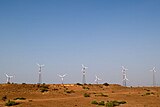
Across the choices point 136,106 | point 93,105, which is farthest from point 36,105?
point 136,106

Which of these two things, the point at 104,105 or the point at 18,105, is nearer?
the point at 18,105

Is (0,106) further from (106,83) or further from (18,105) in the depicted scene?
(106,83)

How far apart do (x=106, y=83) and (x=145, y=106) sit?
6875 cm

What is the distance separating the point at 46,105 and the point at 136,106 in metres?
12.6

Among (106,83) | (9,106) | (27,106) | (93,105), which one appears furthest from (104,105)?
(106,83)

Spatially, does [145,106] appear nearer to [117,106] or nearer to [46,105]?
[117,106]

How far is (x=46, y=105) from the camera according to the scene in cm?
3644

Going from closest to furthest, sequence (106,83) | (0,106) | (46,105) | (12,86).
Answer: (0,106) < (46,105) < (12,86) < (106,83)

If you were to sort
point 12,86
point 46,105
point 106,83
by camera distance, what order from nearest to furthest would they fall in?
1. point 46,105
2. point 12,86
3. point 106,83

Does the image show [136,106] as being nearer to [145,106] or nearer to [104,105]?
[145,106]

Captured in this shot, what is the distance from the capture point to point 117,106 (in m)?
36.9

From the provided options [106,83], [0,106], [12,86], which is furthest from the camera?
[106,83]

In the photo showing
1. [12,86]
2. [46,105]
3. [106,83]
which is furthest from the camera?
[106,83]

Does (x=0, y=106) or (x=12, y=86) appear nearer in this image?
(x=0, y=106)
